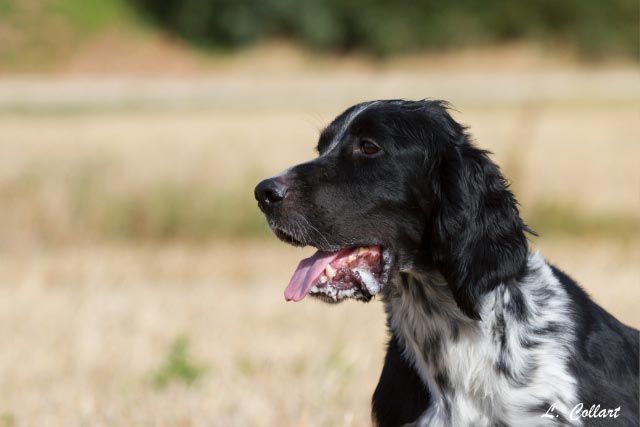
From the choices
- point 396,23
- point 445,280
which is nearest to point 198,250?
point 445,280

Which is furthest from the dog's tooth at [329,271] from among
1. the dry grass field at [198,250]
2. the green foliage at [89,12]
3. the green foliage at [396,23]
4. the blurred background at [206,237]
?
the green foliage at [396,23]

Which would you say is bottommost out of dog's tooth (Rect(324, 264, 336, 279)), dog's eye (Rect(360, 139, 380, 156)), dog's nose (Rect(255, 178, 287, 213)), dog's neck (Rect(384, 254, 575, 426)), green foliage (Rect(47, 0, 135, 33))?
green foliage (Rect(47, 0, 135, 33))

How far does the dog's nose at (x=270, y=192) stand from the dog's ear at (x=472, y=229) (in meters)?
0.64

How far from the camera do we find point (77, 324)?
9039mm

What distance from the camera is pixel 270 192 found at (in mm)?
4566

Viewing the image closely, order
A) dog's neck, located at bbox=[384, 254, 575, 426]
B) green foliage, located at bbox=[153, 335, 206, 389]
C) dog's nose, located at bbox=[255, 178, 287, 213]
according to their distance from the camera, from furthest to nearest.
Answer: green foliage, located at bbox=[153, 335, 206, 389] < dog's nose, located at bbox=[255, 178, 287, 213] < dog's neck, located at bbox=[384, 254, 575, 426]

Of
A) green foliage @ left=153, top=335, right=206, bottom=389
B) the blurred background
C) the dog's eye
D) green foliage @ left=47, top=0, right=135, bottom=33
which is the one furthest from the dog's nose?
green foliage @ left=47, top=0, right=135, bottom=33

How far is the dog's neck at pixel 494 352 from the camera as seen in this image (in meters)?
4.44

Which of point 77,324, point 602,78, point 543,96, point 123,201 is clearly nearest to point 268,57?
point 602,78

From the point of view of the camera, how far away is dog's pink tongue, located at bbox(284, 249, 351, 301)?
4488 mm

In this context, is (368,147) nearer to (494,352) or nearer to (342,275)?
(342,275)

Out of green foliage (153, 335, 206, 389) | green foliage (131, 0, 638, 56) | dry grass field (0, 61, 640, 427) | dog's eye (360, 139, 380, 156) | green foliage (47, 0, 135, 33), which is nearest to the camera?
dog's eye (360, 139, 380, 156)

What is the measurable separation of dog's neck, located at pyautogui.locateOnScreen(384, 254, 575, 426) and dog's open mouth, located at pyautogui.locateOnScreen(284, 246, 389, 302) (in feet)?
0.78

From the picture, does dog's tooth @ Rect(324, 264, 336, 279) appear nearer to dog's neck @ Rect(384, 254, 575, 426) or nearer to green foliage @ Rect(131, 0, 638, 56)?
dog's neck @ Rect(384, 254, 575, 426)
